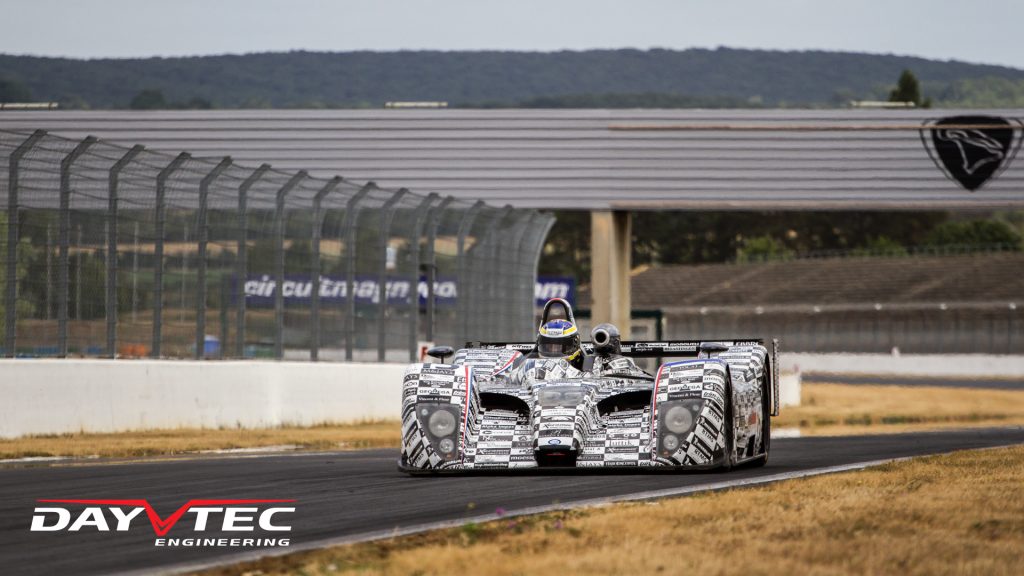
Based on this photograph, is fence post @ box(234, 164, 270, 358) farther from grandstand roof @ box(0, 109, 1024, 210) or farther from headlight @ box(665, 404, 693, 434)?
grandstand roof @ box(0, 109, 1024, 210)

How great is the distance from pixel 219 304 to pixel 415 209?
5.67 m

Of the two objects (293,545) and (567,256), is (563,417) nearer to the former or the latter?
(293,545)

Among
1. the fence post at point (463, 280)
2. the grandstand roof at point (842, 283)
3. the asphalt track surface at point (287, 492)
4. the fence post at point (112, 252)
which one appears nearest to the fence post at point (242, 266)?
the fence post at point (112, 252)

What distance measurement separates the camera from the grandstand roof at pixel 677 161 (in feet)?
129

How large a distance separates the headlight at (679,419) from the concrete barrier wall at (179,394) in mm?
8985

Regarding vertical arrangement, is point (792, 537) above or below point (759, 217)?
below

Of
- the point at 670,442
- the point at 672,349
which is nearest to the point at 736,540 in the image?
the point at 670,442

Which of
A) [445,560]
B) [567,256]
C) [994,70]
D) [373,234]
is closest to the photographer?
[445,560]

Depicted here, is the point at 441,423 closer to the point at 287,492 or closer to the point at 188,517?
the point at 287,492

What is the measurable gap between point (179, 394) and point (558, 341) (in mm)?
8374

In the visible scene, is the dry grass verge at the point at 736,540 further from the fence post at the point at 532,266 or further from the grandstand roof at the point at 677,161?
the grandstand roof at the point at 677,161

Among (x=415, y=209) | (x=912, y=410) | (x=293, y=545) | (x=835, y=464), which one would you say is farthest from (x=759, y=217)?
(x=293, y=545)

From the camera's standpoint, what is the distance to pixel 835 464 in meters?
15.2

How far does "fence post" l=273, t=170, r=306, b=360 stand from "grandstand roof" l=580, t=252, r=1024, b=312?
5459 cm
